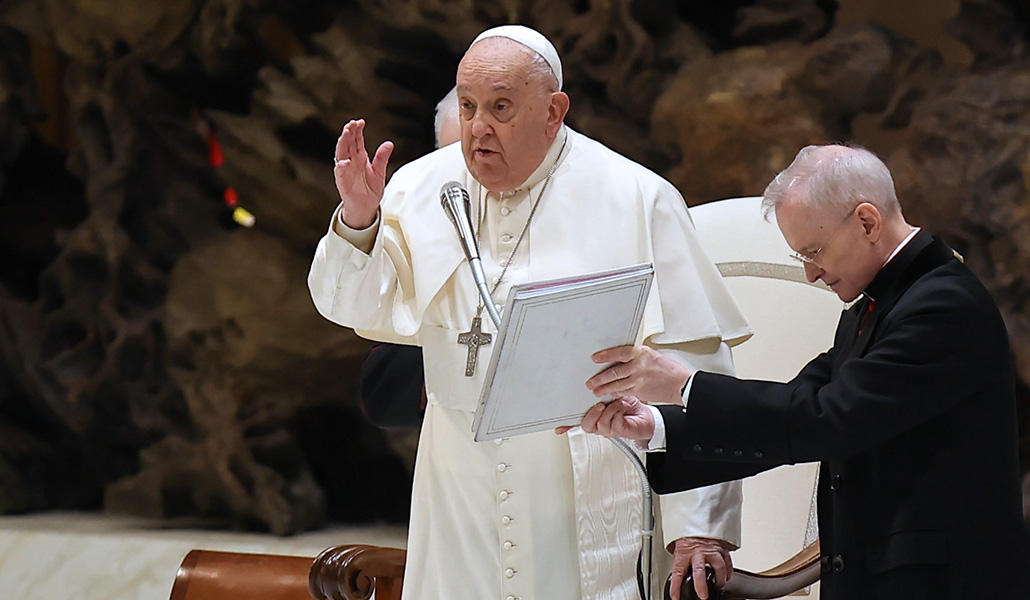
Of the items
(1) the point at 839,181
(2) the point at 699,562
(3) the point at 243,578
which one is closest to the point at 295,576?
(3) the point at 243,578

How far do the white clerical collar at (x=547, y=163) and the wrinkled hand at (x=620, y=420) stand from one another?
2.15ft

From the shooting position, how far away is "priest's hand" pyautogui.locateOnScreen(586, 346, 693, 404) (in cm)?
265

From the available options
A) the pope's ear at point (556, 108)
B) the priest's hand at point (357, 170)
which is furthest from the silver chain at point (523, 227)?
the priest's hand at point (357, 170)

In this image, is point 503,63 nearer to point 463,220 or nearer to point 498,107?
point 498,107

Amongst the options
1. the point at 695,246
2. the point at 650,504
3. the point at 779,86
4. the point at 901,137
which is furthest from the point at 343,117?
the point at 650,504

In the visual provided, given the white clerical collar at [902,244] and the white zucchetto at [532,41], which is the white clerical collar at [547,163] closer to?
the white zucchetto at [532,41]

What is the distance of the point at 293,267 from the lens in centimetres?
670

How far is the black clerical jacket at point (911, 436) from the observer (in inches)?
105

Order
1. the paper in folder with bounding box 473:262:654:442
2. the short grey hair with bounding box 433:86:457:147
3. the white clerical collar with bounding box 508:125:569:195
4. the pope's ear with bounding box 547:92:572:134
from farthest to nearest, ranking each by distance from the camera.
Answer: the short grey hair with bounding box 433:86:457:147 → the white clerical collar with bounding box 508:125:569:195 → the pope's ear with bounding box 547:92:572:134 → the paper in folder with bounding box 473:262:654:442

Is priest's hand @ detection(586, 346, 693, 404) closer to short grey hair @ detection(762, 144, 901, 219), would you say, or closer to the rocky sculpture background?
short grey hair @ detection(762, 144, 901, 219)

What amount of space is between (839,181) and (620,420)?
68 centimetres

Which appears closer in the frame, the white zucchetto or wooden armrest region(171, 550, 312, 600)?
the white zucchetto

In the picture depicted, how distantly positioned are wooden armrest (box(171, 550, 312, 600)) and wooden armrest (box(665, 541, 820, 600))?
1243 millimetres

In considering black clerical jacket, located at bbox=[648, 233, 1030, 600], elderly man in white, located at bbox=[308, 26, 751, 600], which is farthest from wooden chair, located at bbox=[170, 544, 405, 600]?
black clerical jacket, located at bbox=[648, 233, 1030, 600]
